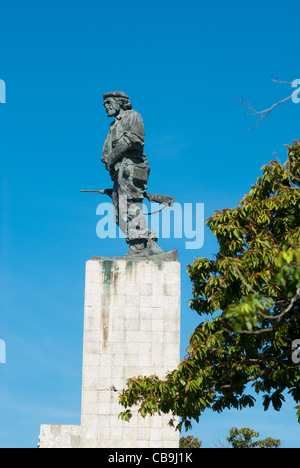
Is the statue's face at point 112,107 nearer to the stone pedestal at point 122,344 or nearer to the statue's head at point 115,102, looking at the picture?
the statue's head at point 115,102

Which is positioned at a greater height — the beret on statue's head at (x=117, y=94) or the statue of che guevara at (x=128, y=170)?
the beret on statue's head at (x=117, y=94)

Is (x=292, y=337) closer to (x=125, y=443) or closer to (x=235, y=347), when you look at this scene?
(x=235, y=347)

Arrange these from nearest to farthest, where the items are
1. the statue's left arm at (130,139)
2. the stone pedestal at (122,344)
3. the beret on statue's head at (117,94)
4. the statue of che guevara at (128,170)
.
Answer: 1. the stone pedestal at (122,344)
2. the statue of che guevara at (128,170)
3. the statue's left arm at (130,139)
4. the beret on statue's head at (117,94)

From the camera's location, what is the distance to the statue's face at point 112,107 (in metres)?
26.1

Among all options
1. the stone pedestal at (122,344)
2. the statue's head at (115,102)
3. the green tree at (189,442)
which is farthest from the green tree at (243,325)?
the green tree at (189,442)

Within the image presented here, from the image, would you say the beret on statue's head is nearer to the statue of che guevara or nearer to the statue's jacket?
the statue of che guevara

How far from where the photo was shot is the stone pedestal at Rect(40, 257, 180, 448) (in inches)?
921

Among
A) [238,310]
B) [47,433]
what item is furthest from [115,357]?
[238,310]

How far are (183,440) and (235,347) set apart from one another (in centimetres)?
2239

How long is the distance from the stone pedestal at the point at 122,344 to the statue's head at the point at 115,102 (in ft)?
15.4

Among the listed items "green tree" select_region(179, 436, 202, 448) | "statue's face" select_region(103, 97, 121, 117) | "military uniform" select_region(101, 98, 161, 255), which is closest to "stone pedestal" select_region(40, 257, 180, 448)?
"military uniform" select_region(101, 98, 161, 255)

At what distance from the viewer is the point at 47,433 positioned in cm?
2408

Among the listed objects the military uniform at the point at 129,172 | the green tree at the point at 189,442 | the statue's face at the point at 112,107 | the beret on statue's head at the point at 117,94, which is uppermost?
the beret on statue's head at the point at 117,94

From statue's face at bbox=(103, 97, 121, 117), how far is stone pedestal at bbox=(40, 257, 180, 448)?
4625 mm
